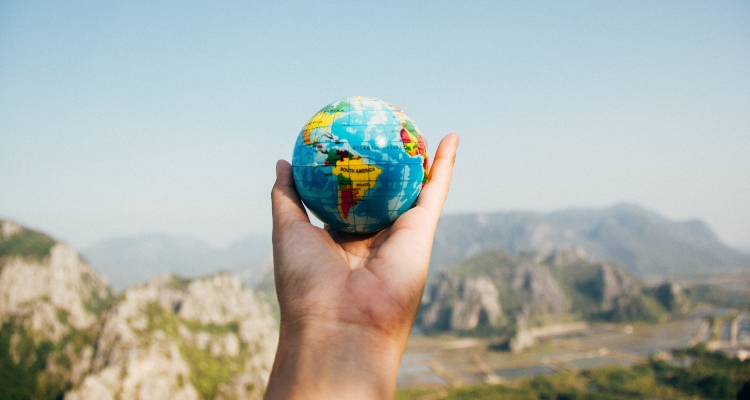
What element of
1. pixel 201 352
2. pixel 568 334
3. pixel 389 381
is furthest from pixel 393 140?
pixel 568 334

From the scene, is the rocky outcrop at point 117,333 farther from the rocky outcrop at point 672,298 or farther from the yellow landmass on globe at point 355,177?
the rocky outcrop at point 672,298

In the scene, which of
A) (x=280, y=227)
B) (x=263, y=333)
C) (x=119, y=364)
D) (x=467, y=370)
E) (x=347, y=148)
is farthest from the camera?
(x=467, y=370)

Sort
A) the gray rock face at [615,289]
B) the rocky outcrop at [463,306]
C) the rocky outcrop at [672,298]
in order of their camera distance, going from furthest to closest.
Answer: the gray rock face at [615,289]
the rocky outcrop at [463,306]
the rocky outcrop at [672,298]

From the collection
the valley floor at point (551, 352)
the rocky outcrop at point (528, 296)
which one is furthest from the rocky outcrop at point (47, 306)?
the rocky outcrop at point (528, 296)

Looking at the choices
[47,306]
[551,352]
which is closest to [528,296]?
[551,352]

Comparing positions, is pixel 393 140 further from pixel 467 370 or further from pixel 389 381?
pixel 467 370

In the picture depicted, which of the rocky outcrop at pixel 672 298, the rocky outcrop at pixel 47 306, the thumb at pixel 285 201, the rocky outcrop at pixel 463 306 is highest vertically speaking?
the thumb at pixel 285 201

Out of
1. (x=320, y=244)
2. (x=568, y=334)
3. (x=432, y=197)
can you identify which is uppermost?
(x=432, y=197)
